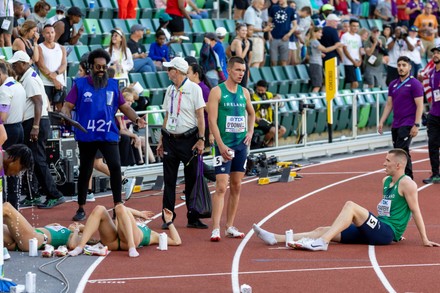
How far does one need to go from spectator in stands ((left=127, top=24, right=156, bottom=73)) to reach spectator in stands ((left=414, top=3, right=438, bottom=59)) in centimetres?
1029

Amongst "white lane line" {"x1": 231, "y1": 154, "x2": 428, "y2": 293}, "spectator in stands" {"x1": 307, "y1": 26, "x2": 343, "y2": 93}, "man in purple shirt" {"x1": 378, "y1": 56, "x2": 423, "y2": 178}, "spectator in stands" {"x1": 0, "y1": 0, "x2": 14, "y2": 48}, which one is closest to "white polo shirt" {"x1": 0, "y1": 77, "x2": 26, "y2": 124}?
"white lane line" {"x1": 231, "y1": 154, "x2": 428, "y2": 293}

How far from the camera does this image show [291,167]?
20.2m

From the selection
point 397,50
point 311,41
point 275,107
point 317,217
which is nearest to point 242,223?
point 317,217

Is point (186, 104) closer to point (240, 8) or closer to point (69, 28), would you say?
point (69, 28)

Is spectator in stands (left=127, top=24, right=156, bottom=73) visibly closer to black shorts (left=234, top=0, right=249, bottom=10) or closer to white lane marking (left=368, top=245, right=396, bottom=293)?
black shorts (left=234, top=0, right=249, bottom=10)

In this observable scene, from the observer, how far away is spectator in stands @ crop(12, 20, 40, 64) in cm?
1745

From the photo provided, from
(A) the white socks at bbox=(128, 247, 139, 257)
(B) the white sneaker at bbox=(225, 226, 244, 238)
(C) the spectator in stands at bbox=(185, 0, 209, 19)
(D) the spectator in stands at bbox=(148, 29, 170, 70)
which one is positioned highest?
(C) the spectator in stands at bbox=(185, 0, 209, 19)

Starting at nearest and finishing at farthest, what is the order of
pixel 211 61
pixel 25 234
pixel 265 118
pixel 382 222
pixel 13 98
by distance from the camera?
pixel 25 234
pixel 382 222
pixel 13 98
pixel 265 118
pixel 211 61

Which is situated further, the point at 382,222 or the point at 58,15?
the point at 58,15

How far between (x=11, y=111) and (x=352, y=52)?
12679 millimetres

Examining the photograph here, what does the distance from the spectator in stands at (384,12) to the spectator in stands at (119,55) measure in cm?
1209

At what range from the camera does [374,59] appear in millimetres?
26578

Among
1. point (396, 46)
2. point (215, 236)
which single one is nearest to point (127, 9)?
point (396, 46)

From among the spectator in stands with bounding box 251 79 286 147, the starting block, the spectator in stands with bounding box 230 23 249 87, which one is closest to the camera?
the starting block
